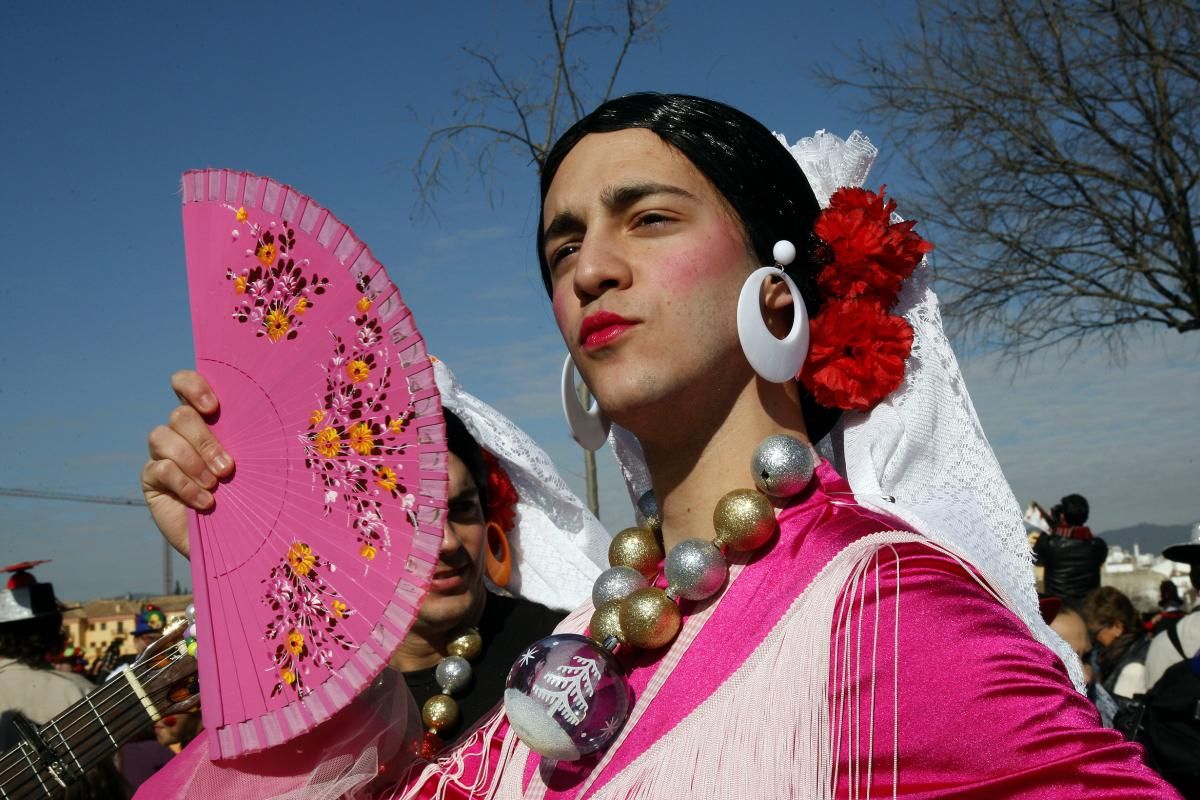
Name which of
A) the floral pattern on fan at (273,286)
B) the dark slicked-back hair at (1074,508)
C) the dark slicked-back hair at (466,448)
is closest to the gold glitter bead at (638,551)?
the floral pattern on fan at (273,286)

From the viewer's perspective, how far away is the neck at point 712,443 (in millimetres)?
1802

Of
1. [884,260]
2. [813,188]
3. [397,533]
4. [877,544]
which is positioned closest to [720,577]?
[877,544]

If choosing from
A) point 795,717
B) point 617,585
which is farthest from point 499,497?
point 795,717

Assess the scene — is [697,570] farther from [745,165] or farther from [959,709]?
[745,165]

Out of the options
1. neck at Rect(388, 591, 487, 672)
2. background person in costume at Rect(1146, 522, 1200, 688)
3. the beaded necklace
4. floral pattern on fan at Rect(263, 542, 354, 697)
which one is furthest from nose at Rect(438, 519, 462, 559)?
background person in costume at Rect(1146, 522, 1200, 688)

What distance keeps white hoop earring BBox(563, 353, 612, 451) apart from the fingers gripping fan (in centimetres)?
55

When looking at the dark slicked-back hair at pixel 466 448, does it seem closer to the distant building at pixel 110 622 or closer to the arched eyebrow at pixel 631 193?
the arched eyebrow at pixel 631 193

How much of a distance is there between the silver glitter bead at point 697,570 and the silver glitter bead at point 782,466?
135 mm

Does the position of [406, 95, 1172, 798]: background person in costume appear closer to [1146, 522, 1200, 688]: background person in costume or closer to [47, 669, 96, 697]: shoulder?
[47, 669, 96, 697]: shoulder

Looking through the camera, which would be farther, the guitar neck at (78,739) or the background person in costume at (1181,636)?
the background person in costume at (1181,636)

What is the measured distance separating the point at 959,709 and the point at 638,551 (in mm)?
761

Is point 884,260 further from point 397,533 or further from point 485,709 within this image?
point 485,709

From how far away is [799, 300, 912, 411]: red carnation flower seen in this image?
1827 millimetres

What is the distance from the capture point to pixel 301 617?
1.63m
